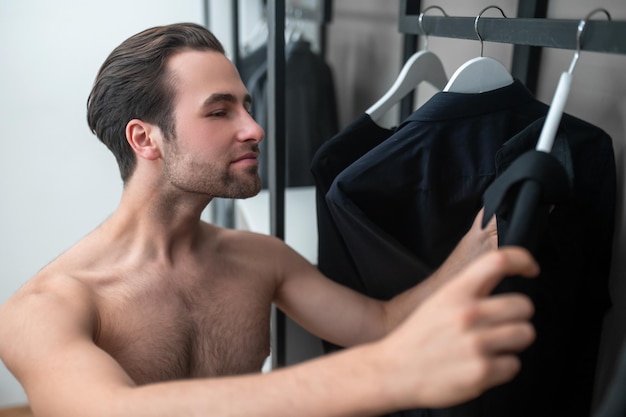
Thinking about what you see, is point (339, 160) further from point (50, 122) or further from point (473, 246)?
point (50, 122)

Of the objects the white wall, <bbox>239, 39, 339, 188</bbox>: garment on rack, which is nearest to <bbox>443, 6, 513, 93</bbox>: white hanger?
<bbox>239, 39, 339, 188</bbox>: garment on rack

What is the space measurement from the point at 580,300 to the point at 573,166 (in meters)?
0.19

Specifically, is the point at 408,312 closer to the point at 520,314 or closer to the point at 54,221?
the point at 520,314

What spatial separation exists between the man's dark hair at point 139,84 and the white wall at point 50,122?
1.64 m

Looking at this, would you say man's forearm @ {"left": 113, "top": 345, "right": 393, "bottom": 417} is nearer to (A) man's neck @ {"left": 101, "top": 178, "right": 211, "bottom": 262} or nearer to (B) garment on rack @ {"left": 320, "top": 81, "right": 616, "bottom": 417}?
(B) garment on rack @ {"left": 320, "top": 81, "right": 616, "bottom": 417}

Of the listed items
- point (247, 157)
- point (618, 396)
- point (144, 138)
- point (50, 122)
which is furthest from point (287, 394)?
point (50, 122)

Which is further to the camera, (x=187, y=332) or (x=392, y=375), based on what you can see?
(x=187, y=332)

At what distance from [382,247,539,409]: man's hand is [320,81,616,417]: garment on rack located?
0.23m

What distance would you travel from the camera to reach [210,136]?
35.4 inches

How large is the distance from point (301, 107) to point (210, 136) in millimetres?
855

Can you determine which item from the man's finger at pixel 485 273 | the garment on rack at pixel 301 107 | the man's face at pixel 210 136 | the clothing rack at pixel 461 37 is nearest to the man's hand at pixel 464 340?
the man's finger at pixel 485 273

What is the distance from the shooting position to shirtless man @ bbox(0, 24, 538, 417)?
701 mm

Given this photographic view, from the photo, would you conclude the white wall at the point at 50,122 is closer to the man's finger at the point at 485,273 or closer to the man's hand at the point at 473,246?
the man's hand at the point at 473,246

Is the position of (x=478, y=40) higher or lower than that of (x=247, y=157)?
higher
